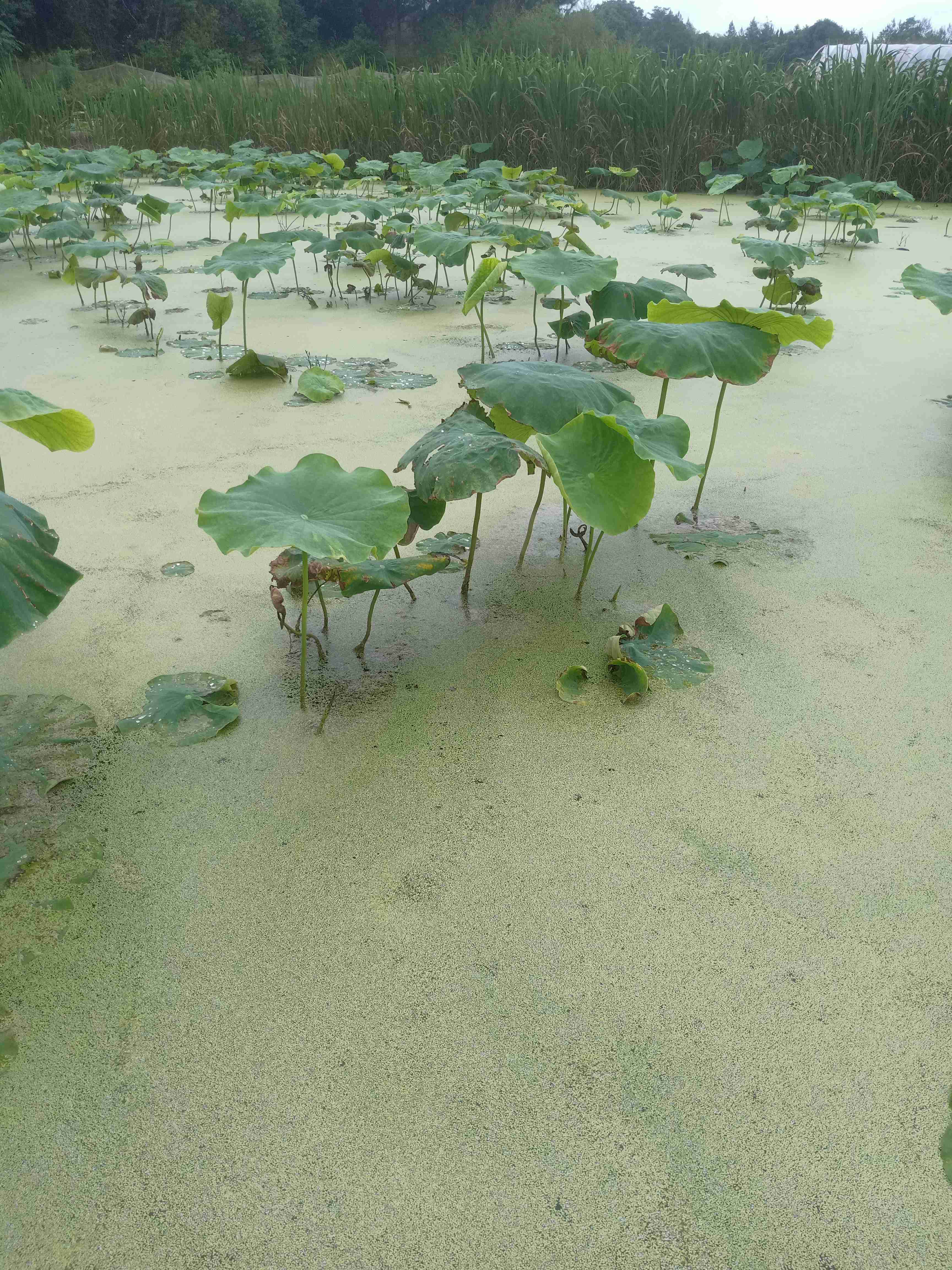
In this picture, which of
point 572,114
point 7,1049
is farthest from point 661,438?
point 572,114

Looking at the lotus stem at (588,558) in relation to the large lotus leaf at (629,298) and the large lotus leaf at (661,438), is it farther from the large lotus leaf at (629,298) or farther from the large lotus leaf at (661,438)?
the large lotus leaf at (629,298)

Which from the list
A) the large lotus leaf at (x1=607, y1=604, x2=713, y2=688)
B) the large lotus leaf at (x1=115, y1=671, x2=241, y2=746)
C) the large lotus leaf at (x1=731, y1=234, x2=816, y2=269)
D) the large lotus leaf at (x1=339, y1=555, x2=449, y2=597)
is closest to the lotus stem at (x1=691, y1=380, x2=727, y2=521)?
the large lotus leaf at (x1=607, y1=604, x2=713, y2=688)

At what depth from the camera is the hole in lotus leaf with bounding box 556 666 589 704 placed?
4.58ft

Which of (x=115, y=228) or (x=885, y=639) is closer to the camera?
(x=885, y=639)

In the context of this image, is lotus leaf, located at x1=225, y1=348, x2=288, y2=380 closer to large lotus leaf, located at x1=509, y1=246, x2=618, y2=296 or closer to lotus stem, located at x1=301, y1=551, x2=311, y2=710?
large lotus leaf, located at x1=509, y1=246, x2=618, y2=296

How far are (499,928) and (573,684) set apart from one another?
0.48 metres

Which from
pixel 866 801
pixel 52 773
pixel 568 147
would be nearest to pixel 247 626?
pixel 52 773

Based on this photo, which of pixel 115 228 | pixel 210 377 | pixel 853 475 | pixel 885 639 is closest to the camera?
pixel 885 639

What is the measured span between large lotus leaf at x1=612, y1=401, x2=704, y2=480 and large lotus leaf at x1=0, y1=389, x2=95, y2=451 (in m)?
0.79

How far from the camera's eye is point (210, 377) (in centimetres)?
279

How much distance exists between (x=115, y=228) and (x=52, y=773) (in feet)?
Answer: 15.3

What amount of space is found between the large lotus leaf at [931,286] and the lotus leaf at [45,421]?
1.72 meters

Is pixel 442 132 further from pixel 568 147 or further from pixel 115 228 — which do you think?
pixel 115 228

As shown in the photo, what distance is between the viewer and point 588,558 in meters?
1.63
